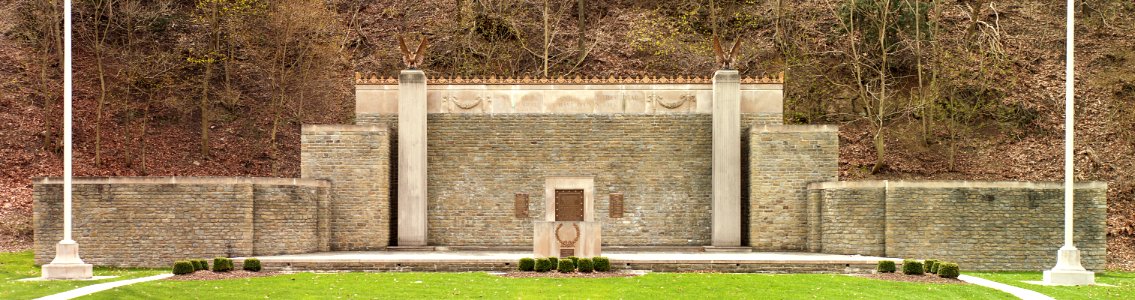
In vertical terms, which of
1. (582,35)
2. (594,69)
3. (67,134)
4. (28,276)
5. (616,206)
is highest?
(582,35)

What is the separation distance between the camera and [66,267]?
21.9 metres

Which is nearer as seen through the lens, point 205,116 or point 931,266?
point 931,266

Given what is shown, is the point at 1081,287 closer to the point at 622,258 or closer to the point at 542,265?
the point at 622,258

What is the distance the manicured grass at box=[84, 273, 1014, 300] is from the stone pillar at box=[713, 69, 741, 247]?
6809 millimetres

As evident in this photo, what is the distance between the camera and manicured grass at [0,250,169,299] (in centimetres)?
1923

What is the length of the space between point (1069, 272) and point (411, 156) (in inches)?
614

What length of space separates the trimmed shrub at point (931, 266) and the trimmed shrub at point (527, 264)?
798 cm

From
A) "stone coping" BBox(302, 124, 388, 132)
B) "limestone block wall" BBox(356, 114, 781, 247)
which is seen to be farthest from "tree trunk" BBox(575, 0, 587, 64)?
"stone coping" BBox(302, 124, 388, 132)

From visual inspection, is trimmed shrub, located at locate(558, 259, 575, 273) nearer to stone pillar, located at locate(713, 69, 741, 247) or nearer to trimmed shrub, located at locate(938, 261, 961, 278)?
trimmed shrub, located at locate(938, 261, 961, 278)

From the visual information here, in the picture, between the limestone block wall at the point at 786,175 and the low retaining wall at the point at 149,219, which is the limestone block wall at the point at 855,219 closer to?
the limestone block wall at the point at 786,175

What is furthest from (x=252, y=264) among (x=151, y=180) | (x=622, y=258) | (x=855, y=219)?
(x=855, y=219)

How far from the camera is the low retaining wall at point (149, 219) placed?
25.9m

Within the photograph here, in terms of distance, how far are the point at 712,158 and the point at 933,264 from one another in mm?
7681

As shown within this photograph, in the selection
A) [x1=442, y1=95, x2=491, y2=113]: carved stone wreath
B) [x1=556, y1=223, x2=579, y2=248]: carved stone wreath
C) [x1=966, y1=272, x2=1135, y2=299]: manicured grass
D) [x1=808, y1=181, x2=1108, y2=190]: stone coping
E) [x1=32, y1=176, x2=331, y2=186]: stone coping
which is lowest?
[x1=966, y1=272, x2=1135, y2=299]: manicured grass
